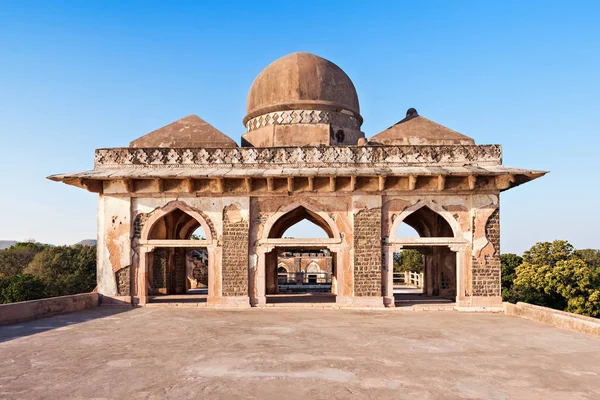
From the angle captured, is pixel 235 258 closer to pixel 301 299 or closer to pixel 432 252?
pixel 301 299

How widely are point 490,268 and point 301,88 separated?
27.1 ft

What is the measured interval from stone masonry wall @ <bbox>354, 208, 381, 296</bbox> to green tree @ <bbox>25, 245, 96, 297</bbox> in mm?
24433

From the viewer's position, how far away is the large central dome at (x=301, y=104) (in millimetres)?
15102

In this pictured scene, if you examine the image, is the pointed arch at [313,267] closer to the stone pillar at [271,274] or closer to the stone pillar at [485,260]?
the stone pillar at [271,274]

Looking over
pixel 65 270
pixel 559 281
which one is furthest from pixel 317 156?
pixel 65 270

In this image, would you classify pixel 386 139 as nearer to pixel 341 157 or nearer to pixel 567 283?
pixel 341 157

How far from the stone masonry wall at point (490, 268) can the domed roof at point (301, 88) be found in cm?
655

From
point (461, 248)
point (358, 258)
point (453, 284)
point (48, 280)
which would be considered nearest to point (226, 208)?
point (358, 258)

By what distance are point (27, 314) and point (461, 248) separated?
10453mm

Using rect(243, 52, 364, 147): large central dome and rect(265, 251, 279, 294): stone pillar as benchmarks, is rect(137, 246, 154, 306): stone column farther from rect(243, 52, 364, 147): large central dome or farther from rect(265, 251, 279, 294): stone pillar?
rect(243, 52, 364, 147): large central dome

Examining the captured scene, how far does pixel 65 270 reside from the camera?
1314 inches

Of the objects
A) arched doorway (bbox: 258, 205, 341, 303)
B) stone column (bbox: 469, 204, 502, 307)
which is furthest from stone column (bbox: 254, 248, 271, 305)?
stone column (bbox: 469, 204, 502, 307)

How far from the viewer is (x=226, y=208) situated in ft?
40.3

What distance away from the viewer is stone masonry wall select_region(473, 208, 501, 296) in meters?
11.8
